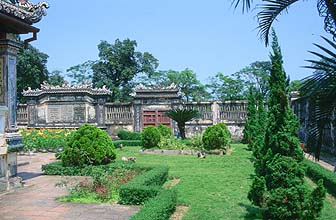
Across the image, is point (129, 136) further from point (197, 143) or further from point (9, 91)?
point (9, 91)

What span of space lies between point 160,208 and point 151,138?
1269cm

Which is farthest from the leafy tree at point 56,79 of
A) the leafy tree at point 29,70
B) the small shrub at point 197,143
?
the small shrub at point 197,143

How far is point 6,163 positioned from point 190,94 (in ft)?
117

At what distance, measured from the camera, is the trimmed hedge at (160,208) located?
5777mm

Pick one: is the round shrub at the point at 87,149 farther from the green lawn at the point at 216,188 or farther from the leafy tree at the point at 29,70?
the leafy tree at the point at 29,70

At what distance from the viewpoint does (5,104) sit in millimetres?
9164

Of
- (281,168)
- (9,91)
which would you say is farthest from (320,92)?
(9,91)

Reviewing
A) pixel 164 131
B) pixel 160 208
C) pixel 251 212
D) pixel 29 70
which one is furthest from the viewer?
pixel 29 70

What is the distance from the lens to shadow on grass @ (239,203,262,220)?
6.64m

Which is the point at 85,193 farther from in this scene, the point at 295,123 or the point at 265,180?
the point at 295,123

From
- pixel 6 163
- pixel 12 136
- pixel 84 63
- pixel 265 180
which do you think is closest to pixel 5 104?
pixel 12 136

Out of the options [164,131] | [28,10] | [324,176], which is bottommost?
[324,176]

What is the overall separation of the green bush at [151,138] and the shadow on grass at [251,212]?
11.5m

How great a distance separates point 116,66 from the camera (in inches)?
1469
